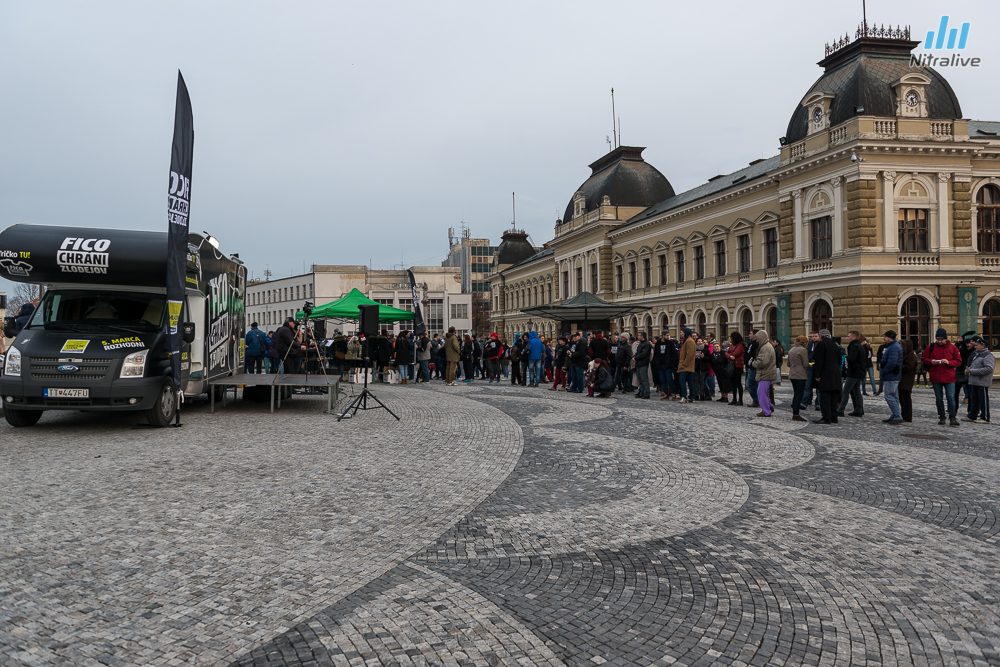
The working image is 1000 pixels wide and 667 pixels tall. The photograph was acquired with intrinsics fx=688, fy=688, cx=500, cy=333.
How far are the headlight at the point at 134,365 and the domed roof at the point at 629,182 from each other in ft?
156

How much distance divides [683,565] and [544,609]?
130cm

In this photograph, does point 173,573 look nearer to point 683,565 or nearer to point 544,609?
point 544,609

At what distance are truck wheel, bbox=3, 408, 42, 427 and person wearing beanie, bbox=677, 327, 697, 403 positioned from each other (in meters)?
13.7

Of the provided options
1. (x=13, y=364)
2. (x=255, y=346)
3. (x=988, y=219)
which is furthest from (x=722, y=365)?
(x=988, y=219)

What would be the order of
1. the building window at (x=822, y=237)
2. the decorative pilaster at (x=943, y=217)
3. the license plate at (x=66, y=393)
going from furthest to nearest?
the building window at (x=822, y=237) < the decorative pilaster at (x=943, y=217) < the license plate at (x=66, y=393)

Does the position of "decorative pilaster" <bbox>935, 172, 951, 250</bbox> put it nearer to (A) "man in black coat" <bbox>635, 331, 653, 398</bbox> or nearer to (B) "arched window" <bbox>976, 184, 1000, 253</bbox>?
(B) "arched window" <bbox>976, 184, 1000, 253</bbox>

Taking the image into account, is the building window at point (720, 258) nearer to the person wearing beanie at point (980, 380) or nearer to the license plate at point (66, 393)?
the person wearing beanie at point (980, 380)

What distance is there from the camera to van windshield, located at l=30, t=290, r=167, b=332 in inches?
427

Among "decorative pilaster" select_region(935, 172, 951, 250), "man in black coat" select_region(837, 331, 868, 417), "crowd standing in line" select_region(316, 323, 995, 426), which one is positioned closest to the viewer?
"crowd standing in line" select_region(316, 323, 995, 426)

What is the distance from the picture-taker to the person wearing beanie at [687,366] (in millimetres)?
17344

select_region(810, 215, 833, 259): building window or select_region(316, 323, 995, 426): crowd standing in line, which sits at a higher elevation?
select_region(810, 215, 833, 259): building window

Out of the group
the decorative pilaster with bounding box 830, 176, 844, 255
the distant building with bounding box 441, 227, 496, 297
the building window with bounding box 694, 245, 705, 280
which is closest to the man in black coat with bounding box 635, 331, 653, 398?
the decorative pilaster with bounding box 830, 176, 844, 255

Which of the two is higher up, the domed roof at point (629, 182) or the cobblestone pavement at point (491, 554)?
the domed roof at point (629, 182)

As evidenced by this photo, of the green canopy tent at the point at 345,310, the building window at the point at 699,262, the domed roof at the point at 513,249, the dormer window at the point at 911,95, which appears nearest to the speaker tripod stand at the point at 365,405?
the green canopy tent at the point at 345,310
